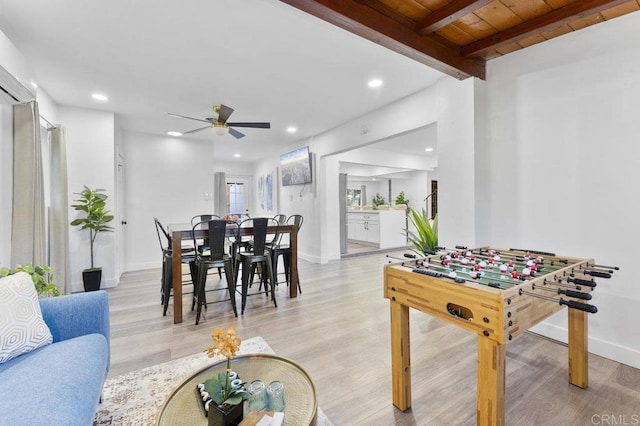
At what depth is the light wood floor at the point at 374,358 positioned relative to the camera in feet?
5.33

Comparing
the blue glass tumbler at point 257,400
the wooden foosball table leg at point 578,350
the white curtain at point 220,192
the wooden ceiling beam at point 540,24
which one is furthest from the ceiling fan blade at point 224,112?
the white curtain at point 220,192

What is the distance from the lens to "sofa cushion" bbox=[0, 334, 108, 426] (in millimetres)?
963

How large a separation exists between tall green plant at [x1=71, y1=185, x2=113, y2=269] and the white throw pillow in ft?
9.00

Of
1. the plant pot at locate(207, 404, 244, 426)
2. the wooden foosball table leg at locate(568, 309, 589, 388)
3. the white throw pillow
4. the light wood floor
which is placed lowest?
the light wood floor

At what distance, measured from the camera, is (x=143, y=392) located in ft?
5.85

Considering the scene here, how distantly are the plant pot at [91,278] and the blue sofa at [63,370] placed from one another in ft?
8.74

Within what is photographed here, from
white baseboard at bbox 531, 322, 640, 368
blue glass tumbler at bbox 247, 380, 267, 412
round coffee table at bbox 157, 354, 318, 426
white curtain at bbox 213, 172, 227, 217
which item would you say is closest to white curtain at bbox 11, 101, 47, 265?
round coffee table at bbox 157, 354, 318, 426

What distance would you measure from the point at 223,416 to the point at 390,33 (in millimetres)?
2591

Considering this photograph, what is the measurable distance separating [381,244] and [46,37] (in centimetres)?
667

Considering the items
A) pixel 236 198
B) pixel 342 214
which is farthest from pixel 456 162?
pixel 236 198

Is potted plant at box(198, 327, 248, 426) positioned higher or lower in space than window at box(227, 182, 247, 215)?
lower

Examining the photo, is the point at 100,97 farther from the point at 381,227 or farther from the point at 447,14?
the point at 381,227

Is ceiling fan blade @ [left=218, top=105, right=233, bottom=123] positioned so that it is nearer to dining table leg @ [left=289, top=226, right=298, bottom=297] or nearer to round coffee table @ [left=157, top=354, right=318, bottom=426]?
dining table leg @ [left=289, top=226, right=298, bottom=297]

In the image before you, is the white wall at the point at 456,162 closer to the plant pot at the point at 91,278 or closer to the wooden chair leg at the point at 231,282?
the wooden chair leg at the point at 231,282
